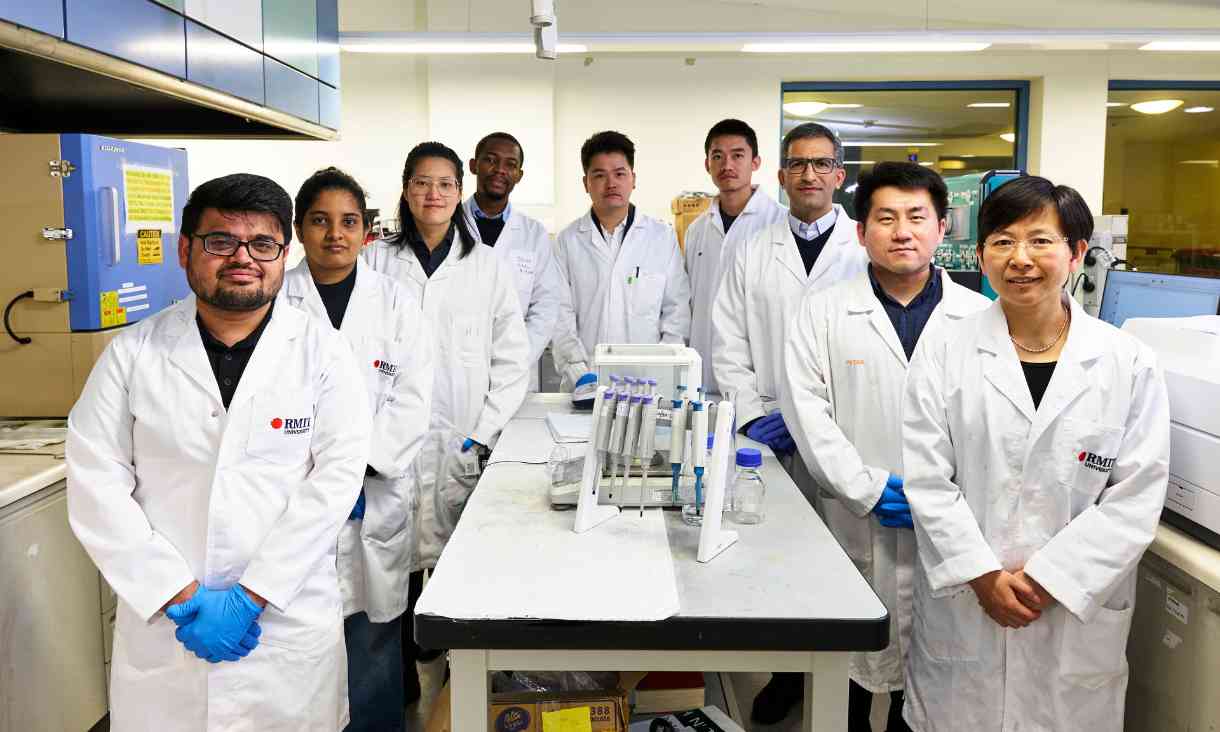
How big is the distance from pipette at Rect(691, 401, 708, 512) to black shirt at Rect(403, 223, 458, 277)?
1.17 m

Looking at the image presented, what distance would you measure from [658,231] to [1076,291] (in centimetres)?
154

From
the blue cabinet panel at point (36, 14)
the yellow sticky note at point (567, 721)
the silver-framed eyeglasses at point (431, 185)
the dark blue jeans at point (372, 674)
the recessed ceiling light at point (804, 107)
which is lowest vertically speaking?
the dark blue jeans at point (372, 674)

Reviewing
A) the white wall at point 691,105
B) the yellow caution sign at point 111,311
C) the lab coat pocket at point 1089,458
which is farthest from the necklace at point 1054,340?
the white wall at point 691,105

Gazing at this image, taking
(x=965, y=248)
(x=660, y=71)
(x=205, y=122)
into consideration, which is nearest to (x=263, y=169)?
(x=205, y=122)

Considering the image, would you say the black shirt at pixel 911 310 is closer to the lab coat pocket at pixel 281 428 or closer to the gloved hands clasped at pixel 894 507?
the gloved hands clasped at pixel 894 507

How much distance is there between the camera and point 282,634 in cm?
167

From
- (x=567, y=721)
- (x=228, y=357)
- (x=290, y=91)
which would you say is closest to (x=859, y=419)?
(x=567, y=721)

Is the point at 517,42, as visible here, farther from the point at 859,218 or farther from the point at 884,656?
the point at 884,656

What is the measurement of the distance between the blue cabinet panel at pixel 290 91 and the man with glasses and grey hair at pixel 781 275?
176 centimetres

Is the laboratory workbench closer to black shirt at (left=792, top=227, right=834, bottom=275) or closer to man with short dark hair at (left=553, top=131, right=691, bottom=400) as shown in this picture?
black shirt at (left=792, top=227, right=834, bottom=275)

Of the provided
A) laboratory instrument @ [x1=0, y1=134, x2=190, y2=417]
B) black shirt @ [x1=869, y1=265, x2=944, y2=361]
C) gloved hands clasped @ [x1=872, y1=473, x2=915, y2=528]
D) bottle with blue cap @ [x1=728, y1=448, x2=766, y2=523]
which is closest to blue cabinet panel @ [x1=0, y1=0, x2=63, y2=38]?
laboratory instrument @ [x1=0, y1=134, x2=190, y2=417]

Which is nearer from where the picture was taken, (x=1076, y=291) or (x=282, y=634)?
(x=282, y=634)

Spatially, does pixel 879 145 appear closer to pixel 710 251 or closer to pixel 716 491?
pixel 710 251

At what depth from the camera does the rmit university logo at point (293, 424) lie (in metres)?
1.67
